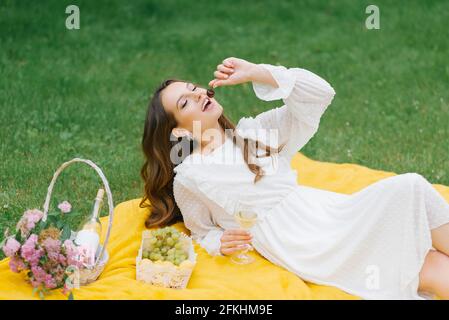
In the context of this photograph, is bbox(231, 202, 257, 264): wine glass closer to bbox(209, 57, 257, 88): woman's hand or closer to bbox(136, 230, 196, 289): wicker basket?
bbox(136, 230, 196, 289): wicker basket

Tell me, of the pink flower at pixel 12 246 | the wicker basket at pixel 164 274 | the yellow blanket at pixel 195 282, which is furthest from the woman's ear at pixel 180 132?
the pink flower at pixel 12 246

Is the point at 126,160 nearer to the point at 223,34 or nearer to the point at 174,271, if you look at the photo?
the point at 174,271

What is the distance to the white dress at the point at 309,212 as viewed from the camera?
3840mm

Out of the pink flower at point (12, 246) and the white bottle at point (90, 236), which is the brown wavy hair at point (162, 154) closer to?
the white bottle at point (90, 236)

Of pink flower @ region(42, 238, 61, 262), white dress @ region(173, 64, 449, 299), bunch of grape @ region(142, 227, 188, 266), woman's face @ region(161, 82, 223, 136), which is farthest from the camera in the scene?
woman's face @ region(161, 82, 223, 136)

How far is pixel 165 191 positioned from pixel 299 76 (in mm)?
1065

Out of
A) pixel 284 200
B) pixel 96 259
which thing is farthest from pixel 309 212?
pixel 96 259

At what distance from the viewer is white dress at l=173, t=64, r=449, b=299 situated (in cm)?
384

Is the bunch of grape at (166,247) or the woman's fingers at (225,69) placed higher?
the woman's fingers at (225,69)

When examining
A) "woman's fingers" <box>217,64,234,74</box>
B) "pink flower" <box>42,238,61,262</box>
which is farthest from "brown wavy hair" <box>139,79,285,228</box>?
"pink flower" <box>42,238,61,262</box>

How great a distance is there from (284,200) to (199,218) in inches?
20.0

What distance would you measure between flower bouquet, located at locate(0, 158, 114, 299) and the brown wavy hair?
0.67m

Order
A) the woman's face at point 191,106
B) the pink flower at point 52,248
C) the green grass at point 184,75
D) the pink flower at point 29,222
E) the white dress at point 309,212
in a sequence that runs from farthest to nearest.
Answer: the green grass at point 184,75
the woman's face at point 191,106
the white dress at point 309,212
the pink flower at point 29,222
the pink flower at point 52,248
